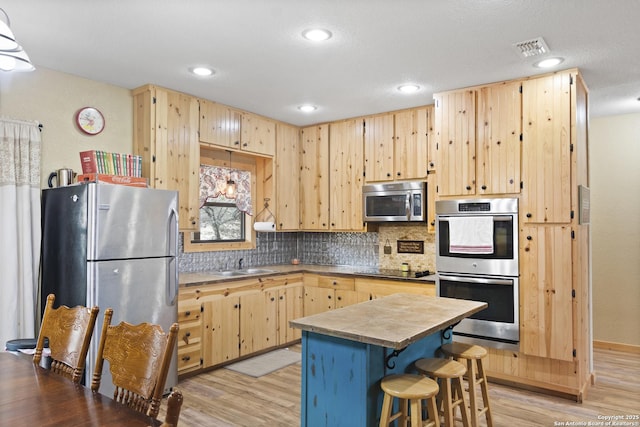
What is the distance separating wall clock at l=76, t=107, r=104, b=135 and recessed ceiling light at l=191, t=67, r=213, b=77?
0.97 m

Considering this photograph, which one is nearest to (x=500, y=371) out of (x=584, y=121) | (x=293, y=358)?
(x=293, y=358)

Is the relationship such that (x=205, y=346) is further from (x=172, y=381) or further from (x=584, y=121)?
(x=584, y=121)

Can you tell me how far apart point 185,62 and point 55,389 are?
2.47 m

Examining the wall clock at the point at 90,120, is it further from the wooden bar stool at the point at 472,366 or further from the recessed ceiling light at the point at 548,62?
the recessed ceiling light at the point at 548,62

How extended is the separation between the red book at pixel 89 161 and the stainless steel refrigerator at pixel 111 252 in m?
0.27

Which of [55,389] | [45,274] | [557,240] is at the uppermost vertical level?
[557,240]

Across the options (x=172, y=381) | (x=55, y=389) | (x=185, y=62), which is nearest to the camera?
(x=55, y=389)

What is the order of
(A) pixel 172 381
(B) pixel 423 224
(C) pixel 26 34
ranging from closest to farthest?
(C) pixel 26 34 < (A) pixel 172 381 < (B) pixel 423 224

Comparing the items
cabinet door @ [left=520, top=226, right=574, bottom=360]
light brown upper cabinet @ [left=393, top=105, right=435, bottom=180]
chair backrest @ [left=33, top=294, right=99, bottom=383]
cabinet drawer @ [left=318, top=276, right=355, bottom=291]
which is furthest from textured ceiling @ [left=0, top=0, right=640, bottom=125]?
cabinet drawer @ [left=318, top=276, right=355, bottom=291]

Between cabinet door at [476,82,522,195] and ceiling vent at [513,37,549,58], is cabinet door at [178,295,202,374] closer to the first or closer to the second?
cabinet door at [476,82,522,195]

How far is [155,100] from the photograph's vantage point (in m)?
3.89

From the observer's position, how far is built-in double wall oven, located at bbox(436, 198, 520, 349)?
367cm

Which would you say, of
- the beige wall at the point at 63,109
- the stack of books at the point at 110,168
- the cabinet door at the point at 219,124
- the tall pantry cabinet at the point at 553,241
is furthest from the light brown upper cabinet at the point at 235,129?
the tall pantry cabinet at the point at 553,241

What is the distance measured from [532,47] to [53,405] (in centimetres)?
336
